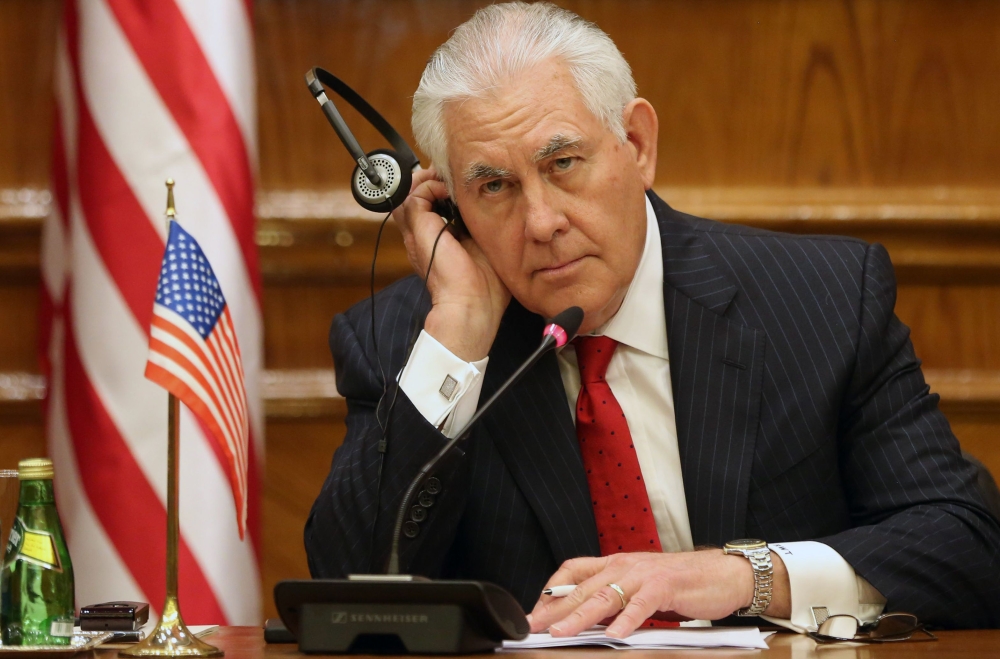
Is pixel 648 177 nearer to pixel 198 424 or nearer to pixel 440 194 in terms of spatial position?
pixel 440 194

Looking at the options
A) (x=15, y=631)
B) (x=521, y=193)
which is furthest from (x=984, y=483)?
(x=15, y=631)

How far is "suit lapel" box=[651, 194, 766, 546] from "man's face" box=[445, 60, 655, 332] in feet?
0.52

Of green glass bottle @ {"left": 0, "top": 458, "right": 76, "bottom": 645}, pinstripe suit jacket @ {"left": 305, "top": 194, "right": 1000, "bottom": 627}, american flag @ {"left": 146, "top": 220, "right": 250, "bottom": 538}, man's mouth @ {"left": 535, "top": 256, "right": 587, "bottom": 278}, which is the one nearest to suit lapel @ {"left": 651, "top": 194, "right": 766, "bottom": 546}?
pinstripe suit jacket @ {"left": 305, "top": 194, "right": 1000, "bottom": 627}

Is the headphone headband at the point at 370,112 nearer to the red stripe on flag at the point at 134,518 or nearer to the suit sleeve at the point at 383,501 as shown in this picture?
the suit sleeve at the point at 383,501

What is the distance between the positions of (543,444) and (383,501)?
31 centimetres

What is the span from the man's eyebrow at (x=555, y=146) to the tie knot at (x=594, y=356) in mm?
346

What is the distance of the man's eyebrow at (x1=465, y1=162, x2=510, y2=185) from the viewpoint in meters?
1.88

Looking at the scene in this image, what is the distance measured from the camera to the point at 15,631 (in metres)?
1.29

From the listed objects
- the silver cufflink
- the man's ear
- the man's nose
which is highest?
the man's ear

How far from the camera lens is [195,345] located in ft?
4.52

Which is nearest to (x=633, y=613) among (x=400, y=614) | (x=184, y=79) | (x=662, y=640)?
(x=662, y=640)

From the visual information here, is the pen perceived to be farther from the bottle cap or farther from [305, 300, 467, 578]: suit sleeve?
the bottle cap

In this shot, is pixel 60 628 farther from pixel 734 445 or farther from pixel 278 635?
pixel 734 445

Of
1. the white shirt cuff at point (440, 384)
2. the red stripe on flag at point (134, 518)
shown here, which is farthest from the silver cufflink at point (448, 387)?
the red stripe on flag at point (134, 518)
